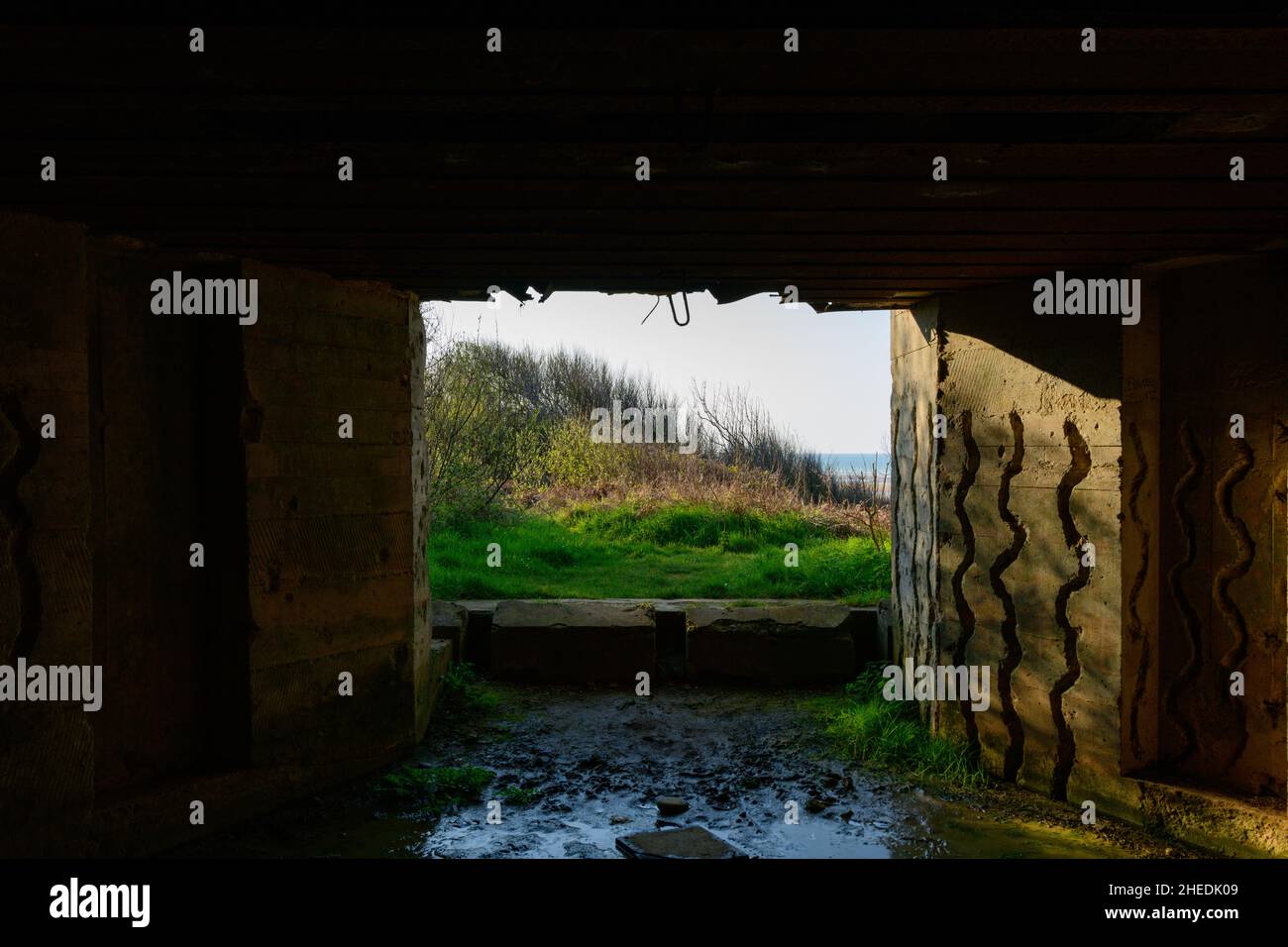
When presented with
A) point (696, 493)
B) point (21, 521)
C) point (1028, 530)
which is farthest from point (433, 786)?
point (696, 493)

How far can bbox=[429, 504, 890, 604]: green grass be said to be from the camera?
8.60 m

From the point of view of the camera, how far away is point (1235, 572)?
14.4ft

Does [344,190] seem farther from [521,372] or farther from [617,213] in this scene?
[521,372]

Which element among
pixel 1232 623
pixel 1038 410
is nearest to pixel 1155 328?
pixel 1038 410


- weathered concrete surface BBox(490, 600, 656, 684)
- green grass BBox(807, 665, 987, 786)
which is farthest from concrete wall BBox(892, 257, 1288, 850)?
weathered concrete surface BBox(490, 600, 656, 684)

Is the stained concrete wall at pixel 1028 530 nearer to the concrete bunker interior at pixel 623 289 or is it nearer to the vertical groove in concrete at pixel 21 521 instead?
the concrete bunker interior at pixel 623 289

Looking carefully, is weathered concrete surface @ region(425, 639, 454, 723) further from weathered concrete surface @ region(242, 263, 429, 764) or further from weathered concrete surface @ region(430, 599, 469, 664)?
weathered concrete surface @ region(242, 263, 429, 764)

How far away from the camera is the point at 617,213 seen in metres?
3.53

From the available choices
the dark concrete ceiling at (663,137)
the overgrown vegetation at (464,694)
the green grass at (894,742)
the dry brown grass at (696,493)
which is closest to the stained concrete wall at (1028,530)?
the green grass at (894,742)

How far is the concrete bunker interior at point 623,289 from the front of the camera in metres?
2.36

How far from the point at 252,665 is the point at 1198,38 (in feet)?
14.9

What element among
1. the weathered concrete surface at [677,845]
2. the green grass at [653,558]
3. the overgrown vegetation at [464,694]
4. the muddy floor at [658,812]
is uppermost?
the green grass at [653,558]

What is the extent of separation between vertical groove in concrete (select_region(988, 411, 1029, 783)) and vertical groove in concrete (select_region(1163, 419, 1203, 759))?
0.74 metres

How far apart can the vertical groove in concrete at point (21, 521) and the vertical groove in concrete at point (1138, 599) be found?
16.9 ft
